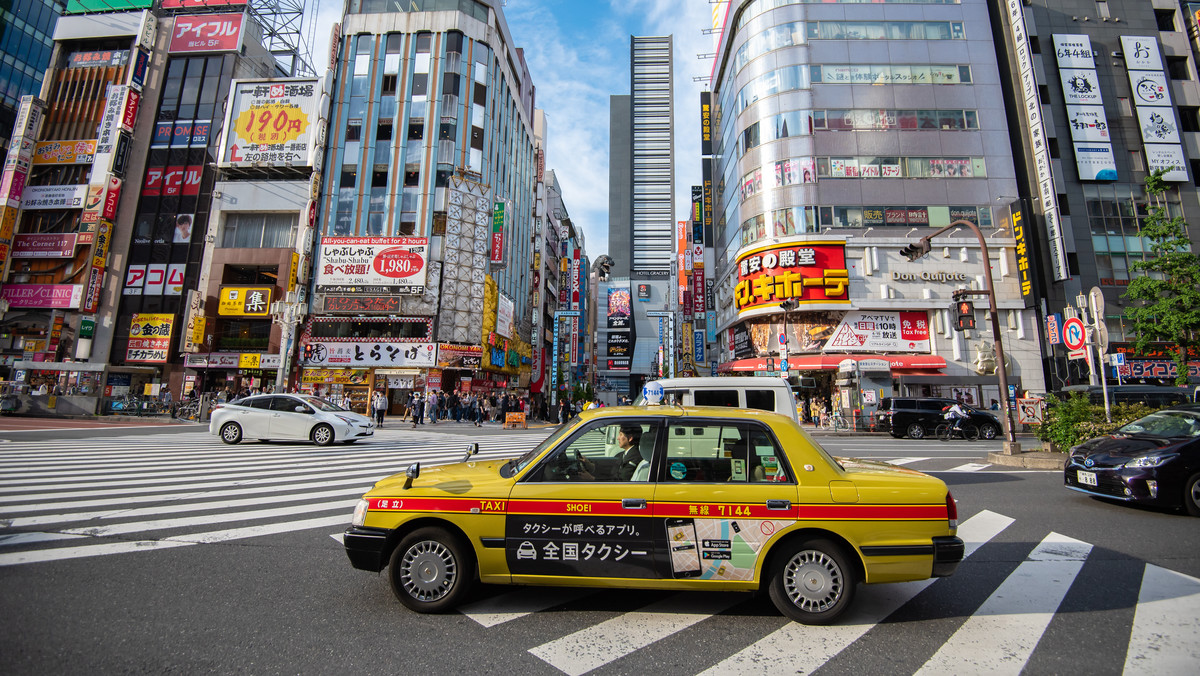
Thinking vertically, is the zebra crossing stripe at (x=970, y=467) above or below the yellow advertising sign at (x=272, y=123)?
below

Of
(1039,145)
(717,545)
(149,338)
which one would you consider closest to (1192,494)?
(717,545)

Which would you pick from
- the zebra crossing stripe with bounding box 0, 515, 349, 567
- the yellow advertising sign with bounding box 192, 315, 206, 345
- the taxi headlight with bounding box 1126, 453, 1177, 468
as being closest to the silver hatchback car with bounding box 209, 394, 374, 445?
the zebra crossing stripe with bounding box 0, 515, 349, 567

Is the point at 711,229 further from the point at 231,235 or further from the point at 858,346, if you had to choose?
the point at 231,235

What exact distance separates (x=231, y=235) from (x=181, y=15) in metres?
20.6

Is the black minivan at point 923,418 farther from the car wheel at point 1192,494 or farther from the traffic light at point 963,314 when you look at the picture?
the car wheel at point 1192,494

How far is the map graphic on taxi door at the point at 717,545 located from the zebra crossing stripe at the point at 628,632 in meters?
0.35

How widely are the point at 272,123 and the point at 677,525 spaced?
147 feet

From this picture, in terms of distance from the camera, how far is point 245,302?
34094 mm

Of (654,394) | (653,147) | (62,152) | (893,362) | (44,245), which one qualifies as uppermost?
(653,147)

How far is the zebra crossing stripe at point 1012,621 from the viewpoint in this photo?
9.56 ft

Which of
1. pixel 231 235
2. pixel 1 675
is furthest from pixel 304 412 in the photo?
pixel 231 235

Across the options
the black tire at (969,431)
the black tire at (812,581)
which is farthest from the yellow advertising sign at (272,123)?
the black tire at (969,431)

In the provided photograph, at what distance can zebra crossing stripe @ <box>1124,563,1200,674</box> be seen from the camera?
2881 mm

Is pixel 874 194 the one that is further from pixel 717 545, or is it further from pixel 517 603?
pixel 517 603
